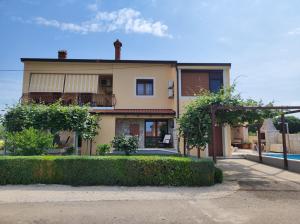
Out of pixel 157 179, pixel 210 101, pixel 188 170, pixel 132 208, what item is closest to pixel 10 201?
pixel 132 208

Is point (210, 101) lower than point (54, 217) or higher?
higher

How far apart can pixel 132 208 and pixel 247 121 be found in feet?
31.8

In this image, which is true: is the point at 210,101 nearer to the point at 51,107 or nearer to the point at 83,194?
the point at 83,194

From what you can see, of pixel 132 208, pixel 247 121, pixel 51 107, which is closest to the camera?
pixel 132 208

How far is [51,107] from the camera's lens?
16812mm

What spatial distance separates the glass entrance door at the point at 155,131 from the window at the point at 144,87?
2.52 meters

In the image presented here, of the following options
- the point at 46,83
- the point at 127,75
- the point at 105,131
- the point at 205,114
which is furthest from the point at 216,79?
the point at 46,83

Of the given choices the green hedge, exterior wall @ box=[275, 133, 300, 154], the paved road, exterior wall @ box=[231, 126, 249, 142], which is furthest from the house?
exterior wall @ box=[231, 126, 249, 142]

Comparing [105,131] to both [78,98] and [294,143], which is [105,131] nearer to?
[78,98]

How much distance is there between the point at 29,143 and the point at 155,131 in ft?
39.0

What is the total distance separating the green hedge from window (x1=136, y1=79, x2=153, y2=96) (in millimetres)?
12864

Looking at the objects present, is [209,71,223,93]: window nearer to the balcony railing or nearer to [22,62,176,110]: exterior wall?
[22,62,176,110]: exterior wall

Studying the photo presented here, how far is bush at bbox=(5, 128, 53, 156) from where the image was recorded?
11789 mm

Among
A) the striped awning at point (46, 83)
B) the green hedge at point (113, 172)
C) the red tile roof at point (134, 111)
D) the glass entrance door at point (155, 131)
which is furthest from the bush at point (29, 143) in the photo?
the glass entrance door at point (155, 131)
